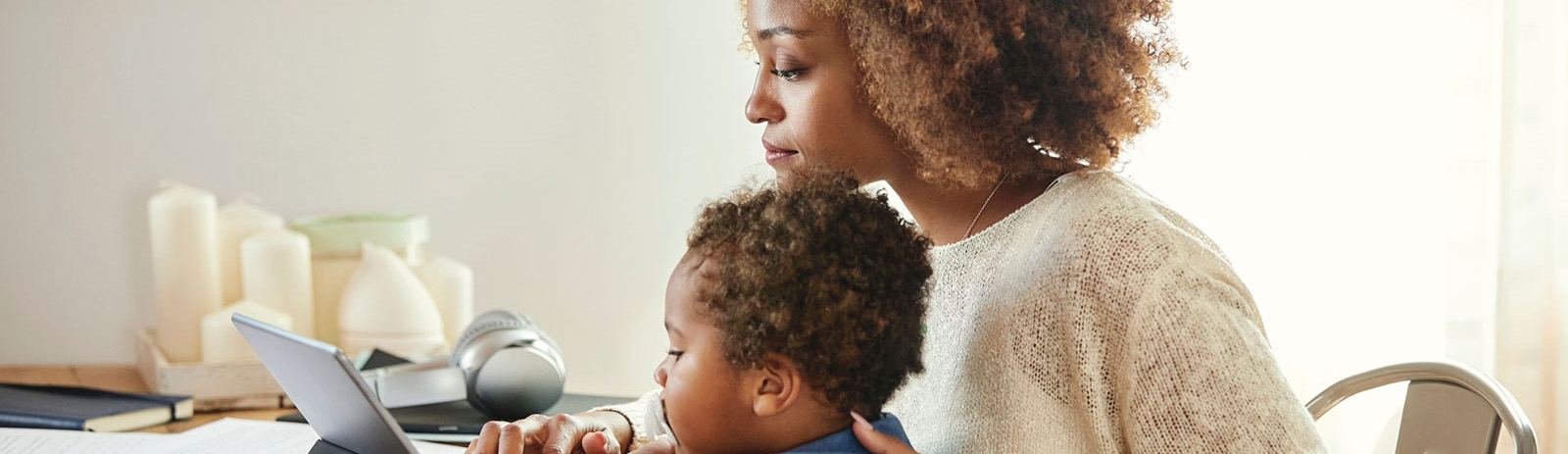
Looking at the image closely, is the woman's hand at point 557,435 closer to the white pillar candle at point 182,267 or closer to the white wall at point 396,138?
the white pillar candle at point 182,267

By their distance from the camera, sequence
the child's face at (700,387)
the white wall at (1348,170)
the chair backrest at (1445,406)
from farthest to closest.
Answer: the white wall at (1348,170) → the chair backrest at (1445,406) → the child's face at (700,387)

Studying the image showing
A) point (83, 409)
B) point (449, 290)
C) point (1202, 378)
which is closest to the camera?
point (1202, 378)

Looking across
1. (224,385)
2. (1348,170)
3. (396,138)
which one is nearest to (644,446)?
(224,385)

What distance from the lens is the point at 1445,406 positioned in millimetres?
1230

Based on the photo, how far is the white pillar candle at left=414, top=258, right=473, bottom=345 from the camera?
1.75m

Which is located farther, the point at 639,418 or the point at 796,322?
the point at 639,418

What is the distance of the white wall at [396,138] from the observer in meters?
1.91

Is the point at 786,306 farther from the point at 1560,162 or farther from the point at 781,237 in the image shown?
the point at 1560,162

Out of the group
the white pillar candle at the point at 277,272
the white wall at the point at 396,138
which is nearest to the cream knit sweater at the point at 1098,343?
the white pillar candle at the point at 277,272

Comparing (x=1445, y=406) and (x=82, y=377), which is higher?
(x=1445, y=406)

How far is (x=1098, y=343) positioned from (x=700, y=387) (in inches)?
10.2

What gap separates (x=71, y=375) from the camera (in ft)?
6.16

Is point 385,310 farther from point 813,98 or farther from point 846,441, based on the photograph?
point 846,441

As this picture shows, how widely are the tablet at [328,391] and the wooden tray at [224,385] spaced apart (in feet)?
2.18
